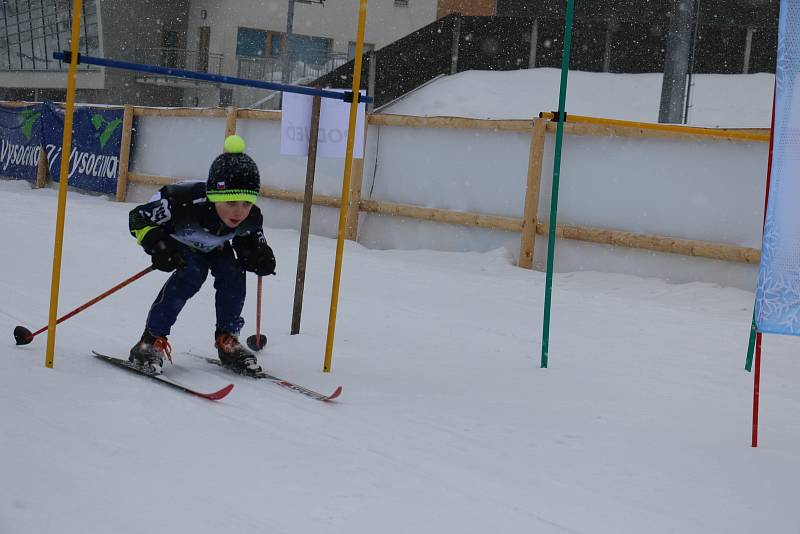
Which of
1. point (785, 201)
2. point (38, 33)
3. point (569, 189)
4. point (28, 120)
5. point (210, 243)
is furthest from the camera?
point (38, 33)

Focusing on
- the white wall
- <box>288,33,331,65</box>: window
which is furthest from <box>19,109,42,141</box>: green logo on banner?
<box>288,33,331,65</box>: window

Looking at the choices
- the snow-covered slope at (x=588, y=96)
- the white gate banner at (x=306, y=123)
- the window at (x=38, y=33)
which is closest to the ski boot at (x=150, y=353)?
the white gate banner at (x=306, y=123)

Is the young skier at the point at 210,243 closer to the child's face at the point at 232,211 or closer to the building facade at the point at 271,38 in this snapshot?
the child's face at the point at 232,211

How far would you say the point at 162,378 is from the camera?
4.68 m

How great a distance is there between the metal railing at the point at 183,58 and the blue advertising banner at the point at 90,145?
18.0 m

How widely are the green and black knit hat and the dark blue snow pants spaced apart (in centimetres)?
42

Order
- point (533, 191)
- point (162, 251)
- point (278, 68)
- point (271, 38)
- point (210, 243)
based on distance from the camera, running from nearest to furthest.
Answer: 1. point (162, 251)
2. point (210, 243)
3. point (533, 191)
4. point (278, 68)
5. point (271, 38)

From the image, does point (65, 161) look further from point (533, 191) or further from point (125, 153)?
point (125, 153)

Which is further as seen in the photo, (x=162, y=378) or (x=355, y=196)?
(x=355, y=196)

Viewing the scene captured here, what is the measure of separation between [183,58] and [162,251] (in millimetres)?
35742

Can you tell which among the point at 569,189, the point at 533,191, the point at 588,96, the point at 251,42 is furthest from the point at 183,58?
the point at 569,189

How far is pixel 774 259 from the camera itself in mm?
4172

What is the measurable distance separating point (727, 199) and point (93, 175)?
13.0 meters

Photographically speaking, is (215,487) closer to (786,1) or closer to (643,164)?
(786,1)
